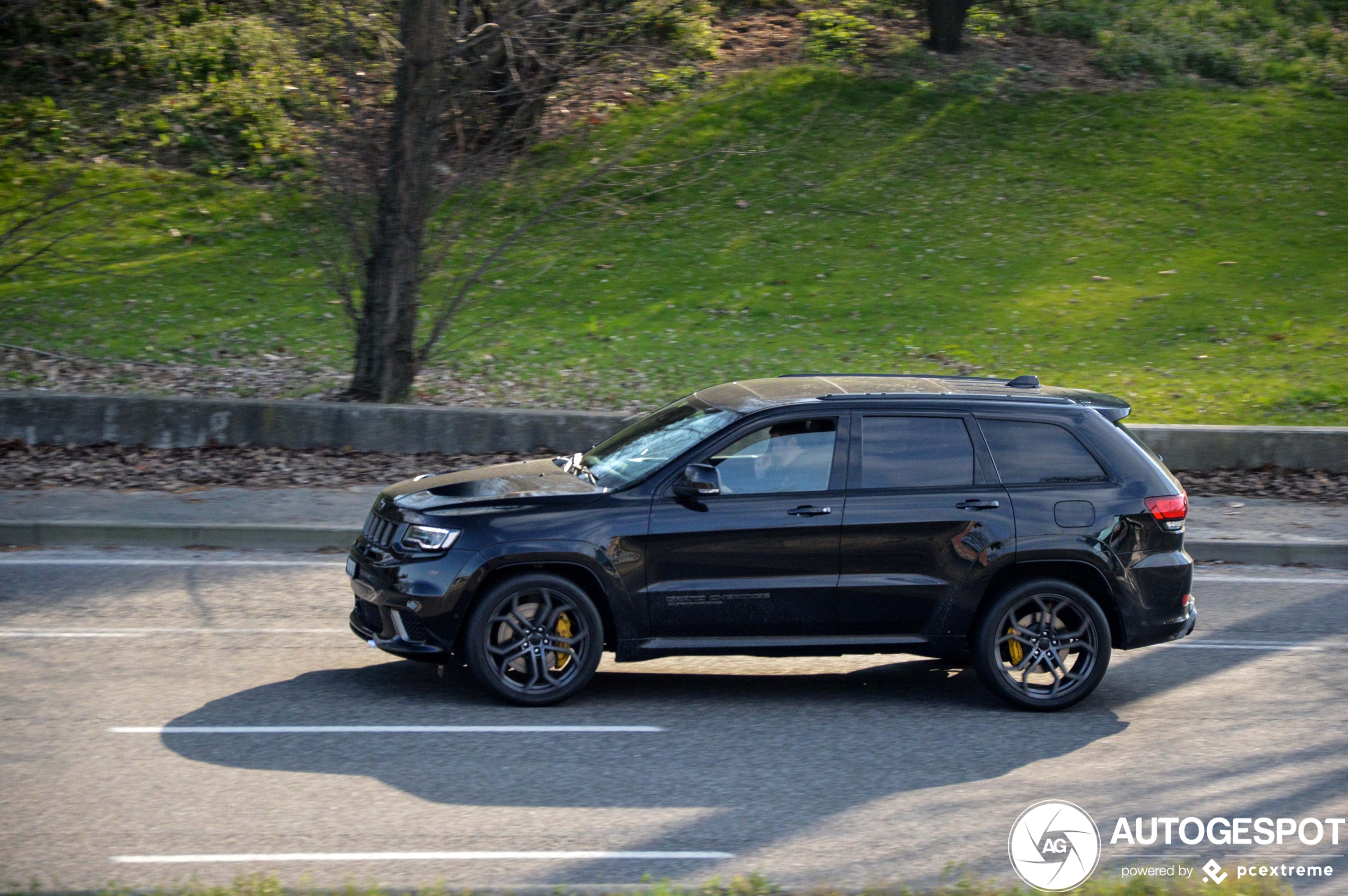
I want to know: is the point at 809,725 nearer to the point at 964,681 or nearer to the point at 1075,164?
the point at 964,681

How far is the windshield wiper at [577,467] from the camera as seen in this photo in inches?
275

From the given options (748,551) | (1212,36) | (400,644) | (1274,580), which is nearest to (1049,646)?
(748,551)

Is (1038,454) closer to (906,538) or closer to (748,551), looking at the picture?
(906,538)

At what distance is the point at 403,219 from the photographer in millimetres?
13156

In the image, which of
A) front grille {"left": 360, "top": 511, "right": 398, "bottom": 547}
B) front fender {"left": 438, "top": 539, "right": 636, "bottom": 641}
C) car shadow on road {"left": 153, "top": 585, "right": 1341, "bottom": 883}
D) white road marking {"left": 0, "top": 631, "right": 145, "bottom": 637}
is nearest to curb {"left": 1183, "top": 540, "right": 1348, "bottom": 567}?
car shadow on road {"left": 153, "top": 585, "right": 1341, "bottom": 883}

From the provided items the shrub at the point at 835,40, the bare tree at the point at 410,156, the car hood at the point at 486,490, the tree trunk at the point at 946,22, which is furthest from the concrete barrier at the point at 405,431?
the tree trunk at the point at 946,22

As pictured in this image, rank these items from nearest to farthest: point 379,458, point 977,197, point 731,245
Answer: point 379,458
point 731,245
point 977,197

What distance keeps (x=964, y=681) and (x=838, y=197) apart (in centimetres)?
1457

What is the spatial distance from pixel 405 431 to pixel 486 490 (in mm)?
6045

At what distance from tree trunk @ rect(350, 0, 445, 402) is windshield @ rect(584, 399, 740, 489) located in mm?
6181

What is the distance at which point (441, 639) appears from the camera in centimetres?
650

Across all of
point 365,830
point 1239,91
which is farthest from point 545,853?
point 1239,91

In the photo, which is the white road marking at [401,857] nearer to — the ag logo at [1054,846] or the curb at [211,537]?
the ag logo at [1054,846]

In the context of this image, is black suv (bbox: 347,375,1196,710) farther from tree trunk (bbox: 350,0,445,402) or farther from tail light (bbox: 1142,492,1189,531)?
tree trunk (bbox: 350,0,445,402)
